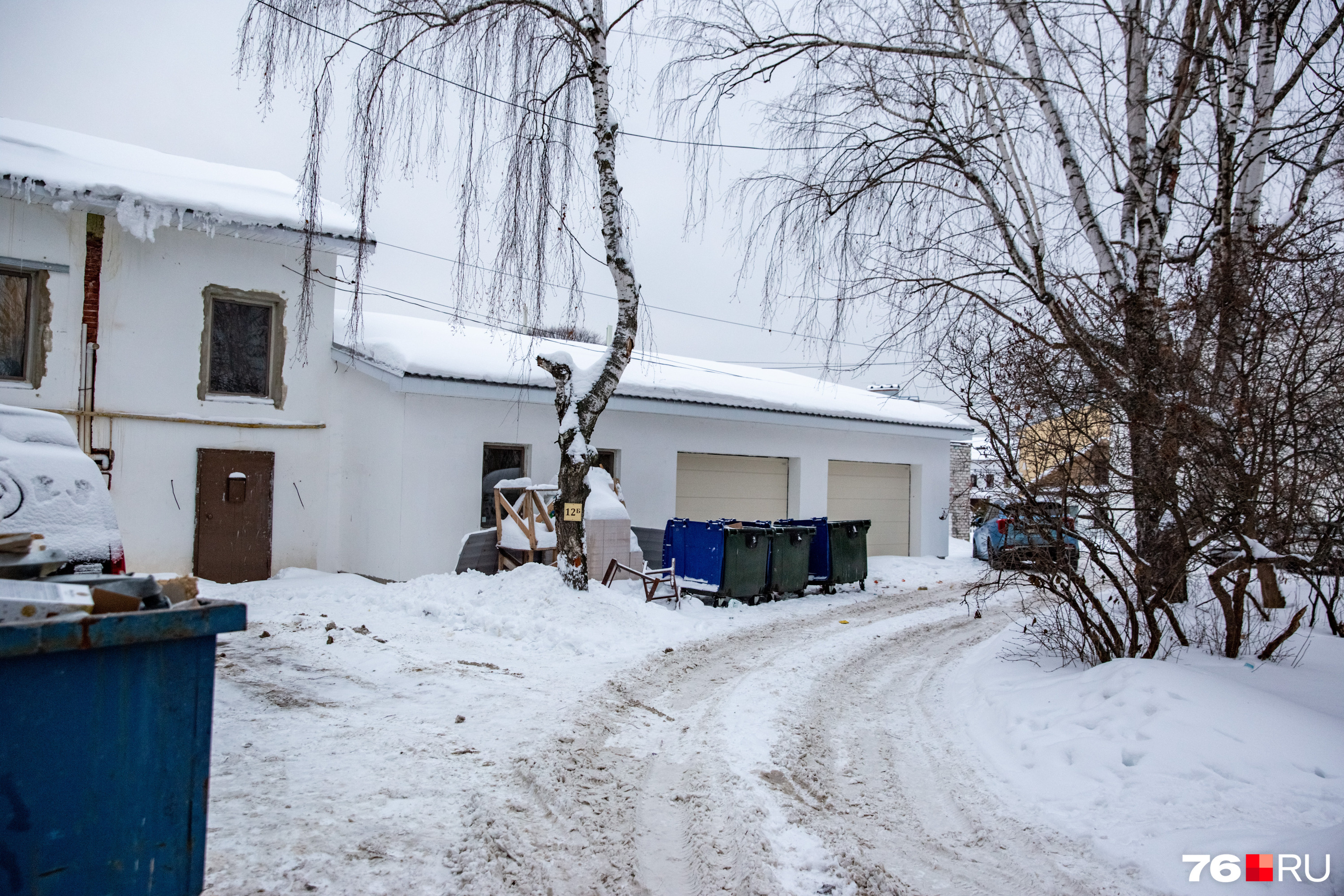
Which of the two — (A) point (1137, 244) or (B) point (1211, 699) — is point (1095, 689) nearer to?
(B) point (1211, 699)

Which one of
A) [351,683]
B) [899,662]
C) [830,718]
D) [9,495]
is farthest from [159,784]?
[899,662]

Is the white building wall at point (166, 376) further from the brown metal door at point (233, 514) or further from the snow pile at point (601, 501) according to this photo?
the snow pile at point (601, 501)

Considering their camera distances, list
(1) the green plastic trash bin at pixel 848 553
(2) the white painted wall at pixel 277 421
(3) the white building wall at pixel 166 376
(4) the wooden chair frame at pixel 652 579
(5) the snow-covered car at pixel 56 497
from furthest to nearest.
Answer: (1) the green plastic trash bin at pixel 848 553
(4) the wooden chair frame at pixel 652 579
(2) the white painted wall at pixel 277 421
(3) the white building wall at pixel 166 376
(5) the snow-covered car at pixel 56 497

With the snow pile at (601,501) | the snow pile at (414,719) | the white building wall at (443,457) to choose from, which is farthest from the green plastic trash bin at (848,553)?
the snow pile at (601,501)

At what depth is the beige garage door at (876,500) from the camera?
1831cm

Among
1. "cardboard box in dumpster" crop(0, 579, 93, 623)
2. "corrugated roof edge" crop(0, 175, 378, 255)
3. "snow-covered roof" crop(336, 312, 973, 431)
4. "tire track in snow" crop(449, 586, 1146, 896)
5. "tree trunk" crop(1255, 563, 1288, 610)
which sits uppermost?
"corrugated roof edge" crop(0, 175, 378, 255)

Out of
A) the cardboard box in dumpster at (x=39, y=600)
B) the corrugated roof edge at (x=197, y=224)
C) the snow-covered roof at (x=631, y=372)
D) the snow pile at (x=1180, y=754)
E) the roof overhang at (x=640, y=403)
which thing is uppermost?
the corrugated roof edge at (x=197, y=224)

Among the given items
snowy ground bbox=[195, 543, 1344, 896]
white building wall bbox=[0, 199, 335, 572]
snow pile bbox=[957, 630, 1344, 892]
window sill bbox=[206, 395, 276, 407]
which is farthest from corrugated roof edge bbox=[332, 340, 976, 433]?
snow pile bbox=[957, 630, 1344, 892]

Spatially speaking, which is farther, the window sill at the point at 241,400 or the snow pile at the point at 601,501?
the window sill at the point at 241,400

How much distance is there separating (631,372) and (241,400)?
21.3 feet

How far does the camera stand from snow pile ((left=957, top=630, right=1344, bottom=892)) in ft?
12.3

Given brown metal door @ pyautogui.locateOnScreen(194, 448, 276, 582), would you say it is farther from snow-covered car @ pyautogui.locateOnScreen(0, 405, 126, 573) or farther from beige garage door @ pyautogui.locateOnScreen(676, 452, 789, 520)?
beige garage door @ pyautogui.locateOnScreen(676, 452, 789, 520)

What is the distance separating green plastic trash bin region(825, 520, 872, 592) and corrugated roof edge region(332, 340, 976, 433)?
3.05 m

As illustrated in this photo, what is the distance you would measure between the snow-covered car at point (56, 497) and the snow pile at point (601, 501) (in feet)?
20.8
